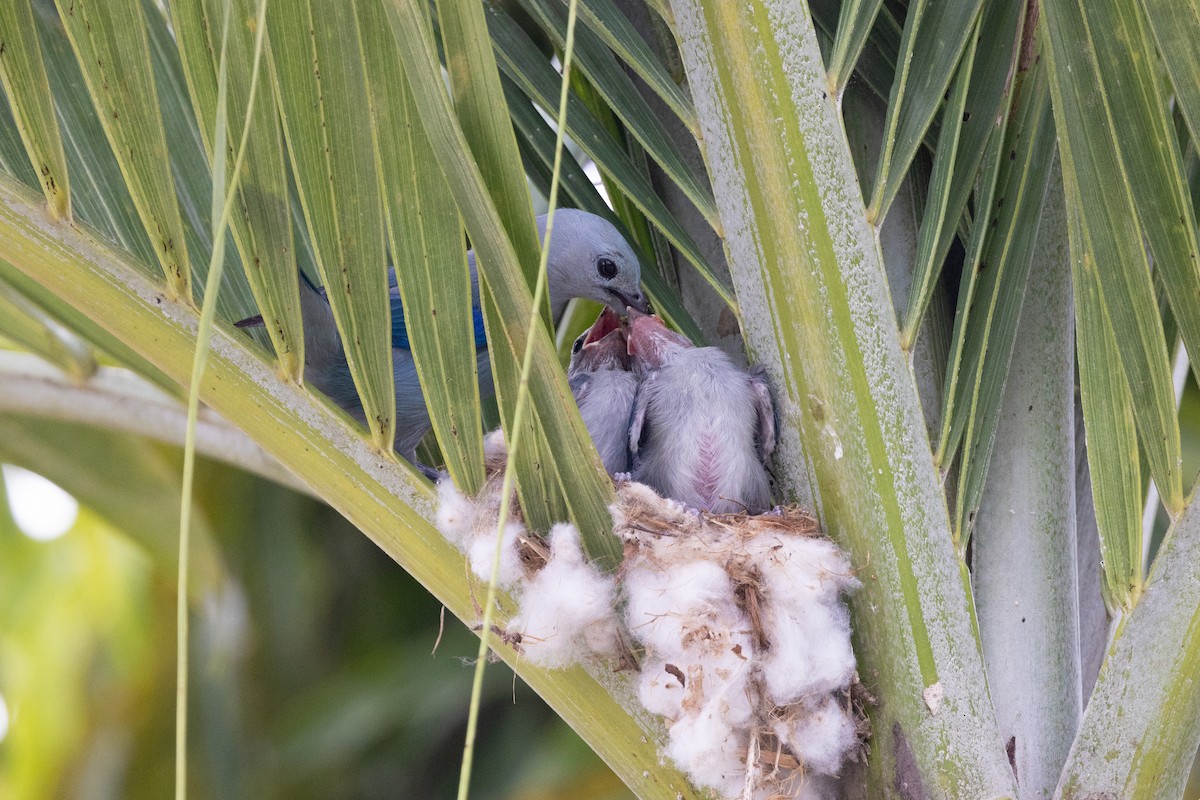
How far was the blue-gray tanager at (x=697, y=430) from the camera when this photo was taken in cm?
166

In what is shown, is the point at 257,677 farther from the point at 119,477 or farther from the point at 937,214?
the point at 937,214

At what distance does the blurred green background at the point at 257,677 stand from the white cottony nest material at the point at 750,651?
1.40 meters

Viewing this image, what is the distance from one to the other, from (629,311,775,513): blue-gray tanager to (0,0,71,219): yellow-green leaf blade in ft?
3.03

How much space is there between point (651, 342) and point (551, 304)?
0.22 meters

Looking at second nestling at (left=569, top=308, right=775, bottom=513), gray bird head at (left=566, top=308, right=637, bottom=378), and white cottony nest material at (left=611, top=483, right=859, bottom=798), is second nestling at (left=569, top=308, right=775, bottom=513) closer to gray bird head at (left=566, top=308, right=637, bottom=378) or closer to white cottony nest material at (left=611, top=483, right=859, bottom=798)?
gray bird head at (left=566, top=308, right=637, bottom=378)

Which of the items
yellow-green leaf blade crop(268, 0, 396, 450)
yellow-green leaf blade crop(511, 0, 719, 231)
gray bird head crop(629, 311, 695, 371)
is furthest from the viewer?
gray bird head crop(629, 311, 695, 371)

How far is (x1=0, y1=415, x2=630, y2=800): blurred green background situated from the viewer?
273 centimetres

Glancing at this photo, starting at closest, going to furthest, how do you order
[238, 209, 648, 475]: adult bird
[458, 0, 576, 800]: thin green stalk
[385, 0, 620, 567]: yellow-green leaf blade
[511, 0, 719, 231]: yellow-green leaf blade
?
[458, 0, 576, 800]: thin green stalk → [385, 0, 620, 567]: yellow-green leaf blade → [511, 0, 719, 231]: yellow-green leaf blade → [238, 209, 648, 475]: adult bird

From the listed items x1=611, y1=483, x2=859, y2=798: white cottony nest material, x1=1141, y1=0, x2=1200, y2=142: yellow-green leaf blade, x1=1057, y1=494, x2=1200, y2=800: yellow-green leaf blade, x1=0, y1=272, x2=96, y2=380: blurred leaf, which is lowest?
x1=1057, y1=494, x2=1200, y2=800: yellow-green leaf blade

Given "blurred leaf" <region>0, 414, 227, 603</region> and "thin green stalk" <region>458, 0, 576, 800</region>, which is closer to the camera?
"thin green stalk" <region>458, 0, 576, 800</region>

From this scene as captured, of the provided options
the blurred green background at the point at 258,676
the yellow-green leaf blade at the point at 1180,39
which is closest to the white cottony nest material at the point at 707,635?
the yellow-green leaf blade at the point at 1180,39

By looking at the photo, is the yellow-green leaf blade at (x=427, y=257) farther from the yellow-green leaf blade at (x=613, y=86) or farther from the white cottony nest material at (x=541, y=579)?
the yellow-green leaf blade at (x=613, y=86)

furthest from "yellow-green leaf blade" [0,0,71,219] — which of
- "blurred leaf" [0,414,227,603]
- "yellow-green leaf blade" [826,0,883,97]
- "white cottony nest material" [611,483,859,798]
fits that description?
"blurred leaf" [0,414,227,603]

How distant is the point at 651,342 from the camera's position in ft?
6.54
